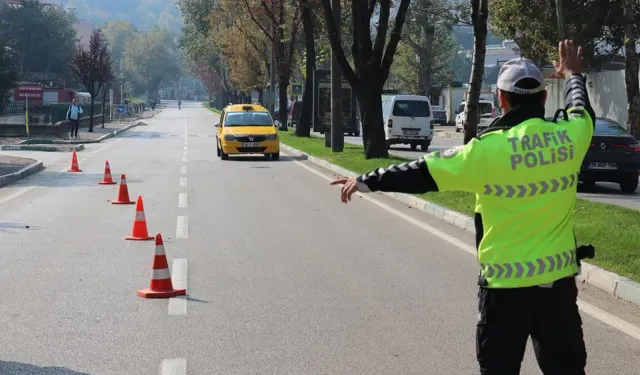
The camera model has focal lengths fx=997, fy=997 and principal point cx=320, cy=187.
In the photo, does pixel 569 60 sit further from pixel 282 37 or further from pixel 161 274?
pixel 282 37

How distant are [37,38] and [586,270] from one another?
9657cm

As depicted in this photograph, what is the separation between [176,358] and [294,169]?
19510 mm

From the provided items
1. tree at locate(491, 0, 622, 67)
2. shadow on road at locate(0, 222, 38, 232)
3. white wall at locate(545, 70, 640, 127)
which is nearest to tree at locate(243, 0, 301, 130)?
tree at locate(491, 0, 622, 67)

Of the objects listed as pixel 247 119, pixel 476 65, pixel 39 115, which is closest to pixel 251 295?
pixel 476 65

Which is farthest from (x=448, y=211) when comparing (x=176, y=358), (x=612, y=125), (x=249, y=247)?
(x=176, y=358)

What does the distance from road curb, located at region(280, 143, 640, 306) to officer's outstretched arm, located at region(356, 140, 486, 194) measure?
10.7ft

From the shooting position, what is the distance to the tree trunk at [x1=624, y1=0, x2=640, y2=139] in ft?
106

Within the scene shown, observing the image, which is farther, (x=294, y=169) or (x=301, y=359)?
(x=294, y=169)

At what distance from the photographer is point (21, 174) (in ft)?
76.7

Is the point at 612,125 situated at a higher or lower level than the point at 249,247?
higher

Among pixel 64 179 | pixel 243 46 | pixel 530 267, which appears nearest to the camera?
pixel 530 267

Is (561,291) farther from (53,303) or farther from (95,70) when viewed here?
(95,70)

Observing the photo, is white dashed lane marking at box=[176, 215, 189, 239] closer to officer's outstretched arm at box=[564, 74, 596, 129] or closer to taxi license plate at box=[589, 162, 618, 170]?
officer's outstretched arm at box=[564, 74, 596, 129]

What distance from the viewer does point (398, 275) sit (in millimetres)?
9867
